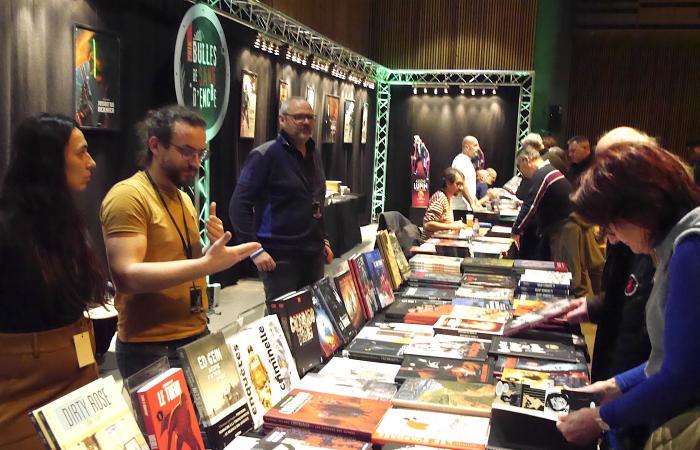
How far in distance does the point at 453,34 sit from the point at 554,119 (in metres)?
2.72

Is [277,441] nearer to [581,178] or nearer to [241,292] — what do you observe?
[581,178]

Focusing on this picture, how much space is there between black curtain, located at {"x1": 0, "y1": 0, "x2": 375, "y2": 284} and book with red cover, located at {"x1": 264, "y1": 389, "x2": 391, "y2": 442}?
1011mm

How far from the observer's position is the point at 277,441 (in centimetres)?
153

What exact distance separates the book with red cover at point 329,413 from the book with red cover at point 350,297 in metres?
0.67

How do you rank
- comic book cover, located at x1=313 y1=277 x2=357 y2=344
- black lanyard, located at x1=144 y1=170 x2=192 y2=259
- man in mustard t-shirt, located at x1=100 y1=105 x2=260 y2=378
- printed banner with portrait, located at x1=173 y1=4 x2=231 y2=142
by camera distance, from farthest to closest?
printed banner with portrait, located at x1=173 y1=4 x2=231 y2=142 → comic book cover, located at x1=313 y1=277 x2=357 y2=344 → black lanyard, located at x1=144 y1=170 x2=192 y2=259 → man in mustard t-shirt, located at x1=100 y1=105 x2=260 y2=378

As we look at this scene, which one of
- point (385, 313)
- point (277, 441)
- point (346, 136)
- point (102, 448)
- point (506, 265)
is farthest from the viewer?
point (346, 136)

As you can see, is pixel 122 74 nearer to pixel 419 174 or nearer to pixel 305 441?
pixel 305 441

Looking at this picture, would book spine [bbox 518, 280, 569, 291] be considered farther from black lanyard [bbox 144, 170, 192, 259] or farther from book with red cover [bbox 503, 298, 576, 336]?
black lanyard [bbox 144, 170, 192, 259]

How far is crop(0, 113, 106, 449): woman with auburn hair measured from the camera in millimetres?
1575

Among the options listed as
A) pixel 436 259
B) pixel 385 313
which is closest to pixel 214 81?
pixel 436 259

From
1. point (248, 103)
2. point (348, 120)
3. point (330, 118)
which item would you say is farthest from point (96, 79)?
point (348, 120)

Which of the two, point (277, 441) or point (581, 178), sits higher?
point (581, 178)

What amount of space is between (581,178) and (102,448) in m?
1.15

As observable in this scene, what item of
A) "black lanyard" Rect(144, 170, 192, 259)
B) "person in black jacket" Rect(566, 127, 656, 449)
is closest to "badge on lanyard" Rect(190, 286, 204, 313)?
"black lanyard" Rect(144, 170, 192, 259)
